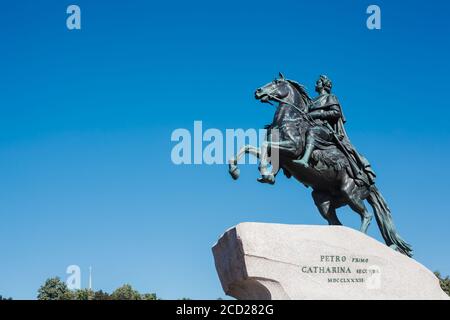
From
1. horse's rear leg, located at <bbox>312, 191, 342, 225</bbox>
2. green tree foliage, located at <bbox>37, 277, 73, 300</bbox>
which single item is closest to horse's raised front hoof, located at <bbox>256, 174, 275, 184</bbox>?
horse's rear leg, located at <bbox>312, 191, 342, 225</bbox>

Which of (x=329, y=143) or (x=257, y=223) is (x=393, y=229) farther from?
(x=257, y=223)

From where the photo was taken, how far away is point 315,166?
15.7 metres

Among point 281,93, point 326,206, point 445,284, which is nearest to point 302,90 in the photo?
point 281,93

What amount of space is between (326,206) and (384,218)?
1.39m

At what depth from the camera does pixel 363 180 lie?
53.5ft

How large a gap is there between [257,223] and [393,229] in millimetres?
4530

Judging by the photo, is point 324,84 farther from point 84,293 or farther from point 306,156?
point 84,293

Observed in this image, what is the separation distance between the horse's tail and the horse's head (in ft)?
8.01

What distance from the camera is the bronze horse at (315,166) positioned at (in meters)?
15.4

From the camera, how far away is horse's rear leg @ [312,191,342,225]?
16.2m

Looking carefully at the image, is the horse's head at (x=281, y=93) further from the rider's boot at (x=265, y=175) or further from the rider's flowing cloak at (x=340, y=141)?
the rider's boot at (x=265, y=175)

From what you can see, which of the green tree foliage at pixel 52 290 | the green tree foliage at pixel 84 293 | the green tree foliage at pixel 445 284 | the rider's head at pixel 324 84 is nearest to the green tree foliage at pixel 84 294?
the green tree foliage at pixel 84 293
